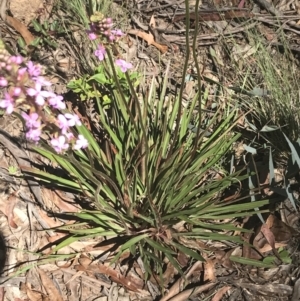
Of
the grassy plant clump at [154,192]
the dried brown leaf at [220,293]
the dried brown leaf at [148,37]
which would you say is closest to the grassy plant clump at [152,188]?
the grassy plant clump at [154,192]

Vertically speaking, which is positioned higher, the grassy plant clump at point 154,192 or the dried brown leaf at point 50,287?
the grassy plant clump at point 154,192

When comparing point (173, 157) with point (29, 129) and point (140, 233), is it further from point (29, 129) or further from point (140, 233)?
point (29, 129)

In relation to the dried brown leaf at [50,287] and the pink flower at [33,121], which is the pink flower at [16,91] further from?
the dried brown leaf at [50,287]

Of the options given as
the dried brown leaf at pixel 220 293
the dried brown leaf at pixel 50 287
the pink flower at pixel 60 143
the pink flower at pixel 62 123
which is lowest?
the dried brown leaf at pixel 50 287

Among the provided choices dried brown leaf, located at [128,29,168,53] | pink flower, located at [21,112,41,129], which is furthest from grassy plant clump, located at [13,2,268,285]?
pink flower, located at [21,112,41,129]

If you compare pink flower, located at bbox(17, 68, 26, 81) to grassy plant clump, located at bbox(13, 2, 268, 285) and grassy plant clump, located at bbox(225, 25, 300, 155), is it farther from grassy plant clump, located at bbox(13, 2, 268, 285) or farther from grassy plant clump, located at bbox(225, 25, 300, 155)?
grassy plant clump, located at bbox(225, 25, 300, 155)

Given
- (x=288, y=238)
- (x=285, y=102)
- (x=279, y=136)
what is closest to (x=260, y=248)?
(x=288, y=238)

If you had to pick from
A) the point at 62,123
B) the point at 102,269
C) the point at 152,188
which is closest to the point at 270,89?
the point at 152,188

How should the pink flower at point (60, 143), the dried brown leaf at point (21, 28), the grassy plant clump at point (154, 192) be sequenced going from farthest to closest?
the dried brown leaf at point (21, 28) < the grassy plant clump at point (154, 192) < the pink flower at point (60, 143)
